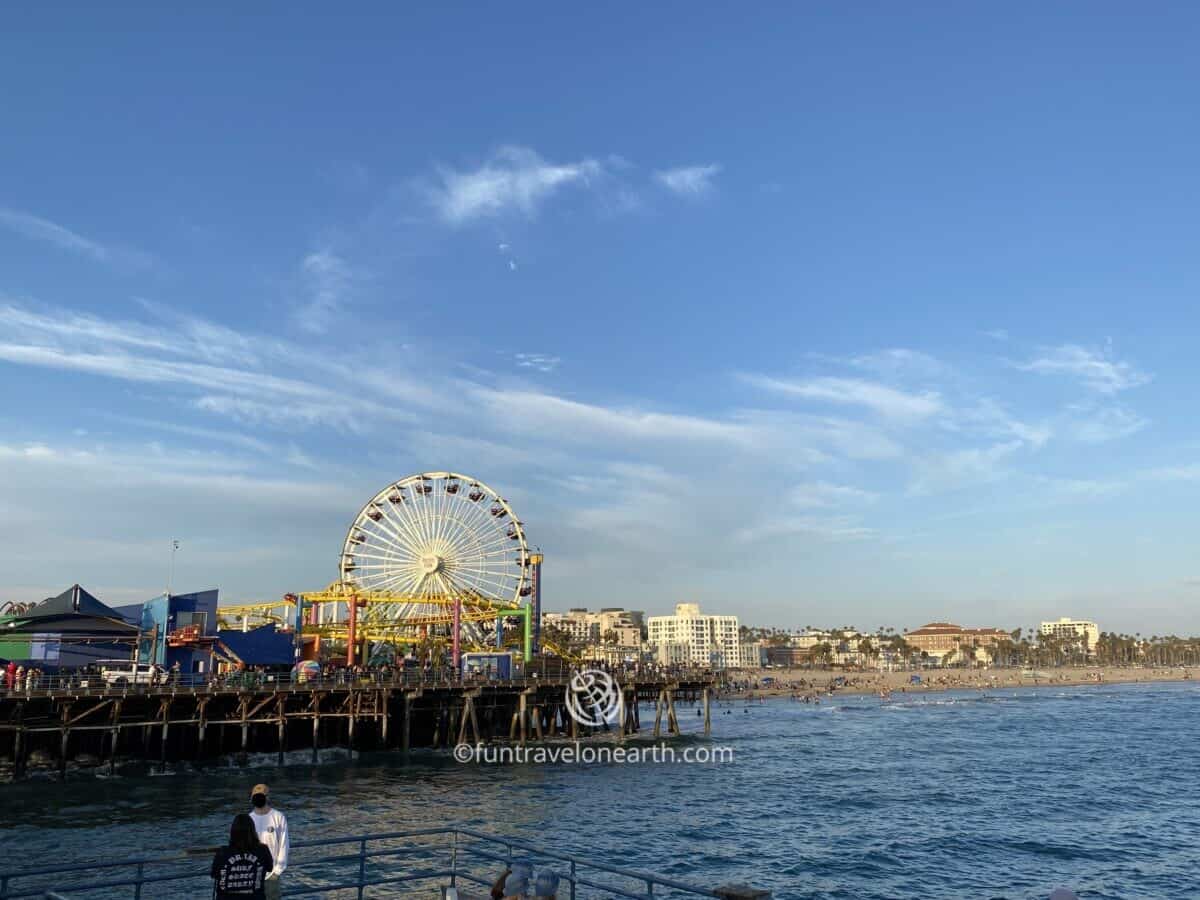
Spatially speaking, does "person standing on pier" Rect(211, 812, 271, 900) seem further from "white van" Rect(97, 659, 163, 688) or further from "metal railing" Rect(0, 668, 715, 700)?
"white van" Rect(97, 659, 163, 688)

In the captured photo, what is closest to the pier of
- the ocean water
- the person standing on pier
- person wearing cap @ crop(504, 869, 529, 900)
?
the ocean water

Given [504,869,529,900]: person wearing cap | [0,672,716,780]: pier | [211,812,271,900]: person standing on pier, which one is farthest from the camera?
[0,672,716,780]: pier

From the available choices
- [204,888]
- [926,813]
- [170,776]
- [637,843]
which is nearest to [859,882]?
[637,843]

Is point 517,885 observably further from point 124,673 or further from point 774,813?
point 124,673

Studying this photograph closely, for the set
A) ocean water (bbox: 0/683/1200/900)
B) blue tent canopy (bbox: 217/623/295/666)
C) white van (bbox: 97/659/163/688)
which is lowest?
ocean water (bbox: 0/683/1200/900)

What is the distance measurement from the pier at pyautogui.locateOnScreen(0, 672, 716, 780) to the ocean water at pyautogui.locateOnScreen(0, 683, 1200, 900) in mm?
2403

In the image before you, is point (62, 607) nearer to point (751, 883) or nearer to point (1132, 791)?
point (751, 883)

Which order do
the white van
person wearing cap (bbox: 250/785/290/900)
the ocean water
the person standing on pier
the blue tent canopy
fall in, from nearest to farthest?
the person standing on pier
person wearing cap (bbox: 250/785/290/900)
the ocean water
the white van
the blue tent canopy

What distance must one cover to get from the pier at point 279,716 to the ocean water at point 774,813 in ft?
7.89

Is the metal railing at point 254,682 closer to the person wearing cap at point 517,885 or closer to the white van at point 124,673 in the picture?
the white van at point 124,673

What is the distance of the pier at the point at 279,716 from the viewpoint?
44.6 m

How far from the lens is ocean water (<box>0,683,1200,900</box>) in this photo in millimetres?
29328

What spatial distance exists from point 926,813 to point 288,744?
3530 centimetres

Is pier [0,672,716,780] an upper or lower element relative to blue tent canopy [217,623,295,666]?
lower
